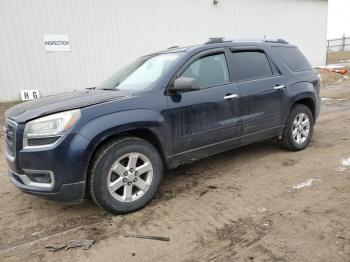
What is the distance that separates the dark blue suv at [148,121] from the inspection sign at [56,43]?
7543 mm

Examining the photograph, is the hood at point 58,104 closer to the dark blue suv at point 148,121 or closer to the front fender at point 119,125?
the dark blue suv at point 148,121

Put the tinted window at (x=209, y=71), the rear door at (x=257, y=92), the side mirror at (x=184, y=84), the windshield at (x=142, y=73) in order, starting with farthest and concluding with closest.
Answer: the rear door at (x=257, y=92) → the tinted window at (x=209, y=71) → the windshield at (x=142, y=73) → the side mirror at (x=184, y=84)

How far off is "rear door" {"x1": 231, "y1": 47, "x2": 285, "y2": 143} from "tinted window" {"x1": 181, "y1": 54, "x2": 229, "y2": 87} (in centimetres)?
19

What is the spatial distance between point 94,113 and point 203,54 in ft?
5.80

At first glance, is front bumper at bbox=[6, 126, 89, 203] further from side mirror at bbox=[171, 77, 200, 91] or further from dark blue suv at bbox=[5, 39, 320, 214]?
side mirror at bbox=[171, 77, 200, 91]

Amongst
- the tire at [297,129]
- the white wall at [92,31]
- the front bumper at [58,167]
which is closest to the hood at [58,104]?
the front bumper at [58,167]

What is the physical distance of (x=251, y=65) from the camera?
5.04m

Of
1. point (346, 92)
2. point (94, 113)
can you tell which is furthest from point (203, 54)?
point (346, 92)

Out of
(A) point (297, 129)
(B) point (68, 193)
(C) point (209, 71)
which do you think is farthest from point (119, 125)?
(A) point (297, 129)

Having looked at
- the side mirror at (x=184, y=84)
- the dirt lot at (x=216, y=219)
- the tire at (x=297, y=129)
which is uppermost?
the side mirror at (x=184, y=84)

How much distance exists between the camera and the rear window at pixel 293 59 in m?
5.57

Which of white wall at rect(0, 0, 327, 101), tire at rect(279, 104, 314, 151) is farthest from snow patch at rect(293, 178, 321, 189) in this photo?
white wall at rect(0, 0, 327, 101)

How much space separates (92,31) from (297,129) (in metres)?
9.03

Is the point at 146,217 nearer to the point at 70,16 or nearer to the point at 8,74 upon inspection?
the point at 8,74
